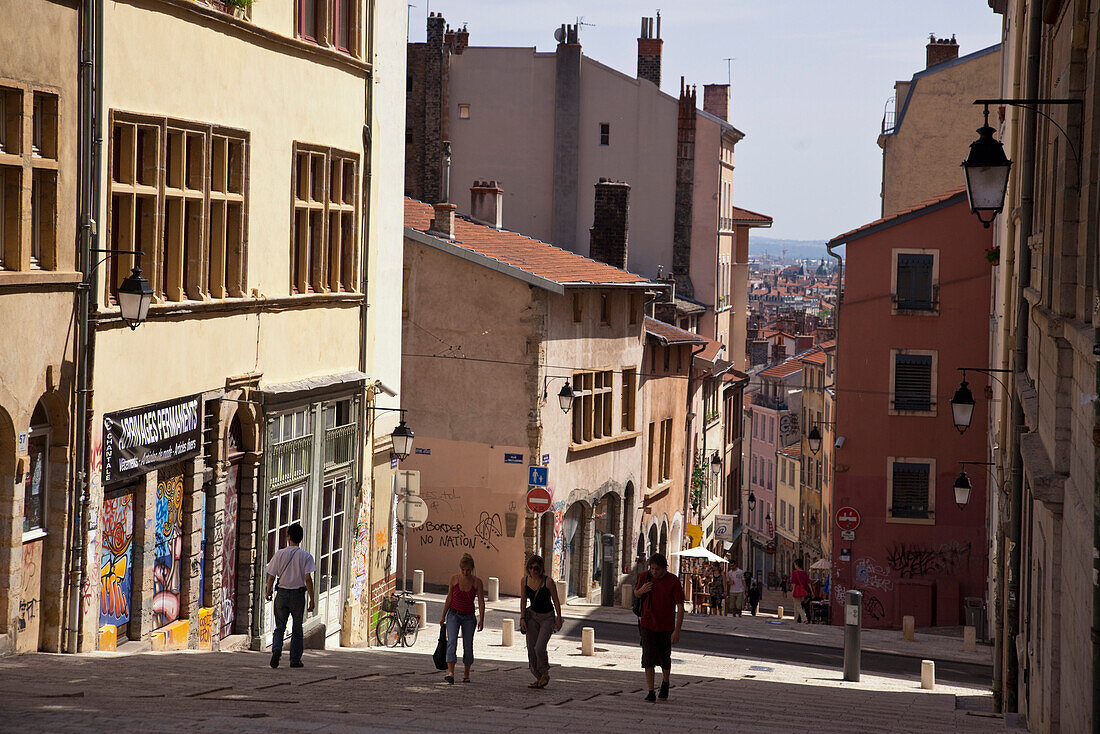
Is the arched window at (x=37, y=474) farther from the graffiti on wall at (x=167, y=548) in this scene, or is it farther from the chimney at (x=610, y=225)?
the chimney at (x=610, y=225)

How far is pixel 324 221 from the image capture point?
66.7 feet

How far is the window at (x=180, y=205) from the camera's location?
1491 cm

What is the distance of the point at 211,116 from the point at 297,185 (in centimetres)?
302

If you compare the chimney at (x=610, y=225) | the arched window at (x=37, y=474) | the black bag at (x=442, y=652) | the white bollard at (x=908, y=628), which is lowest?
the white bollard at (x=908, y=628)

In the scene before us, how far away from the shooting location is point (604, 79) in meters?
49.0

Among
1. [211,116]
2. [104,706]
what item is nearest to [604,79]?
[211,116]

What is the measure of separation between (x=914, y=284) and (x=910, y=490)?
511 centimetres

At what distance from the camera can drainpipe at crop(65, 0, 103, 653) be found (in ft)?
44.6

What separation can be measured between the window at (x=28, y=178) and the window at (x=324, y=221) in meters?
6.18

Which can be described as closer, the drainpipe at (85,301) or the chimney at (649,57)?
the drainpipe at (85,301)

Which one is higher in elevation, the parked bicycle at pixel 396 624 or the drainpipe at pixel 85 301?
the drainpipe at pixel 85 301

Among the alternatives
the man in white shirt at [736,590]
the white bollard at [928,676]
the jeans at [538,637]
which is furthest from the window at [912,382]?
the jeans at [538,637]

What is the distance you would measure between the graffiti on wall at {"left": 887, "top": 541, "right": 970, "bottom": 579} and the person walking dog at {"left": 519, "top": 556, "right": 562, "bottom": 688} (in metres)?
23.9

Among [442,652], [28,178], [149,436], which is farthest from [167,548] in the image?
[28,178]
